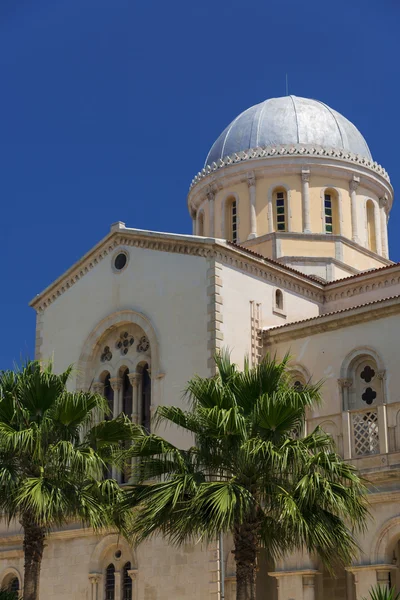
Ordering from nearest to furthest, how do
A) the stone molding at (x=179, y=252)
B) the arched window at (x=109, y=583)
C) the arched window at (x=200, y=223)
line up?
1. the arched window at (x=109, y=583)
2. the stone molding at (x=179, y=252)
3. the arched window at (x=200, y=223)

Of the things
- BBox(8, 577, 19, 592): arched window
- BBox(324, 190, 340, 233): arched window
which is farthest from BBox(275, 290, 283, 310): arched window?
BBox(8, 577, 19, 592): arched window

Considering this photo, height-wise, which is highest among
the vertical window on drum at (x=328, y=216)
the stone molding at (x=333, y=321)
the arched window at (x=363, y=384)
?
the vertical window on drum at (x=328, y=216)

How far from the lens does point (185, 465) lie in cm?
1981

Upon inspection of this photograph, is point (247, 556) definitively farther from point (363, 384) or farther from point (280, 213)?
point (280, 213)

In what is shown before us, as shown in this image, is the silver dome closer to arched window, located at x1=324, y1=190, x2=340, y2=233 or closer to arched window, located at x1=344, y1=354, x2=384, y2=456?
arched window, located at x1=324, y1=190, x2=340, y2=233

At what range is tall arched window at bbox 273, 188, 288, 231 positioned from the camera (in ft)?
124

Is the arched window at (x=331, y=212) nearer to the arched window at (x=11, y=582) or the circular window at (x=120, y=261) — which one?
the circular window at (x=120, y=261)

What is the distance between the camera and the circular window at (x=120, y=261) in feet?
105

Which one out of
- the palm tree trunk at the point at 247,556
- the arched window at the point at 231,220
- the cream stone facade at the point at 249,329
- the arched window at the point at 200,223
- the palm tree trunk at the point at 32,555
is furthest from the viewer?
the arched window at the point at 200,223

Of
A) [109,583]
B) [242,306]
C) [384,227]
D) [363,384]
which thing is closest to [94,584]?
[109,583]

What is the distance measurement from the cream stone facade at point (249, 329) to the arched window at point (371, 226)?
1.27 ft

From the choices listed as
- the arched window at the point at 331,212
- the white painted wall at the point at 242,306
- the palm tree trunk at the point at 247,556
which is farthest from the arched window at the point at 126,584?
the arched window at the point at 331,212

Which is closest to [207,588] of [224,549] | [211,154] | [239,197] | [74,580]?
[224,549]

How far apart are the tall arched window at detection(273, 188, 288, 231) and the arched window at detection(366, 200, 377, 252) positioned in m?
3.31
